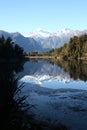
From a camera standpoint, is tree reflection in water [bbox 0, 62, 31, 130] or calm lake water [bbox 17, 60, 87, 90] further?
calm lake water [bbox 17, 60, 87, 90]

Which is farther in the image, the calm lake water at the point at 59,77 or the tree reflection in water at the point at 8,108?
the calm lake water at the point at 59,77

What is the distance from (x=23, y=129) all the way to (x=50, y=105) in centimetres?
1461

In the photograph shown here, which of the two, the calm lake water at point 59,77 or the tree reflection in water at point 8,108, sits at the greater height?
the tree reflection in water at point 8,108

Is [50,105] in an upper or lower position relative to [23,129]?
lower

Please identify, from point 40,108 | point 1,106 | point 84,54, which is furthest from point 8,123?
point 84,54

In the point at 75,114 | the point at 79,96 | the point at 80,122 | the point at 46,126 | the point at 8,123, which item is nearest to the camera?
the point at 8,123

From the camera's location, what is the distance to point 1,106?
1300 cm

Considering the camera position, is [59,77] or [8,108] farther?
[59,77]

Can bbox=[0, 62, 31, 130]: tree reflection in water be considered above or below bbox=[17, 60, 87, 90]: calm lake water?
above

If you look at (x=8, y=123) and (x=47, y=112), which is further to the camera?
(x=47, y=112)

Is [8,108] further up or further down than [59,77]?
further up

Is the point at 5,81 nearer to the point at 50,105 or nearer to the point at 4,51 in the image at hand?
the point at 50,105

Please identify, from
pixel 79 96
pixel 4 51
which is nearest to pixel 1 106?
pixel 79 96

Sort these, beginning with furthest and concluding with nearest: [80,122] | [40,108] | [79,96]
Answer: [79,96] → [40,108] → [80,122]
